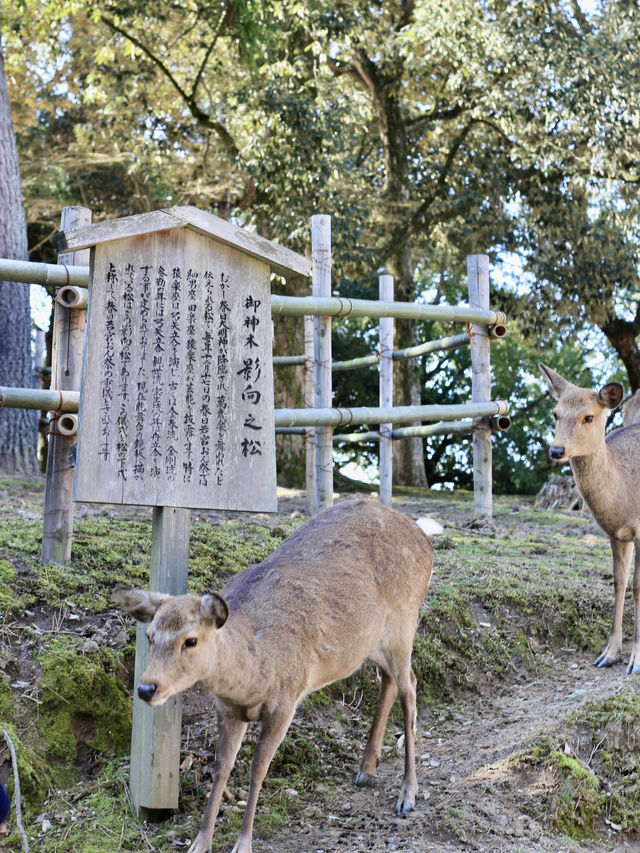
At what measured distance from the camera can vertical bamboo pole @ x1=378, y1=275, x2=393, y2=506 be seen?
977cm

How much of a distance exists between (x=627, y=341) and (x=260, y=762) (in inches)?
637

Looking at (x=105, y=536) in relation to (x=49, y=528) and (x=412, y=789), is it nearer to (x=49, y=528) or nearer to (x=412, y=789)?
(x=49, y=528)

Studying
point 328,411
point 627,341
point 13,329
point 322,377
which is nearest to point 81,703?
point 328,411

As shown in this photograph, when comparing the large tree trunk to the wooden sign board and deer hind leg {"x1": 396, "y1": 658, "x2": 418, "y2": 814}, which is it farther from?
deer hind leg {"x1": 396, "y1": 658, "x2": 418, "y2": 814}

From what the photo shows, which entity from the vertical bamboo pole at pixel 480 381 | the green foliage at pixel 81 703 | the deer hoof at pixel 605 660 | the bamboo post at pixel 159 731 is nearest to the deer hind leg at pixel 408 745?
the bamboo post at pixel 159 731

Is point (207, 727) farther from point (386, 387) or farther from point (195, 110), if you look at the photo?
point (195, 110)

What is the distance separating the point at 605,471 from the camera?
6301mm

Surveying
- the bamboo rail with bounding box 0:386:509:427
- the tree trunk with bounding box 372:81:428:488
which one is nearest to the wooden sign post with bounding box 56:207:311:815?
the bamboo rail with bounding box 0:386:509:427

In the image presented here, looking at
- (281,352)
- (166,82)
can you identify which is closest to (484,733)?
(281,352)

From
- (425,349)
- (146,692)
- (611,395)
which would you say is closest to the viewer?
(146,692)

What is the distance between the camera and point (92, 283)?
14.2 ft

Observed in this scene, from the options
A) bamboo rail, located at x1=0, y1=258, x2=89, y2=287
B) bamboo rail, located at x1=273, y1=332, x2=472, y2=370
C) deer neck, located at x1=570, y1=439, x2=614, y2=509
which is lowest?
deer neck, located at x1=570, y1=439, x2=614, y2=509

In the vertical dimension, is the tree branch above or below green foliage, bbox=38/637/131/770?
above

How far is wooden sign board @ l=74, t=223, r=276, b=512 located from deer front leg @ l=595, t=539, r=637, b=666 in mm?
3062
